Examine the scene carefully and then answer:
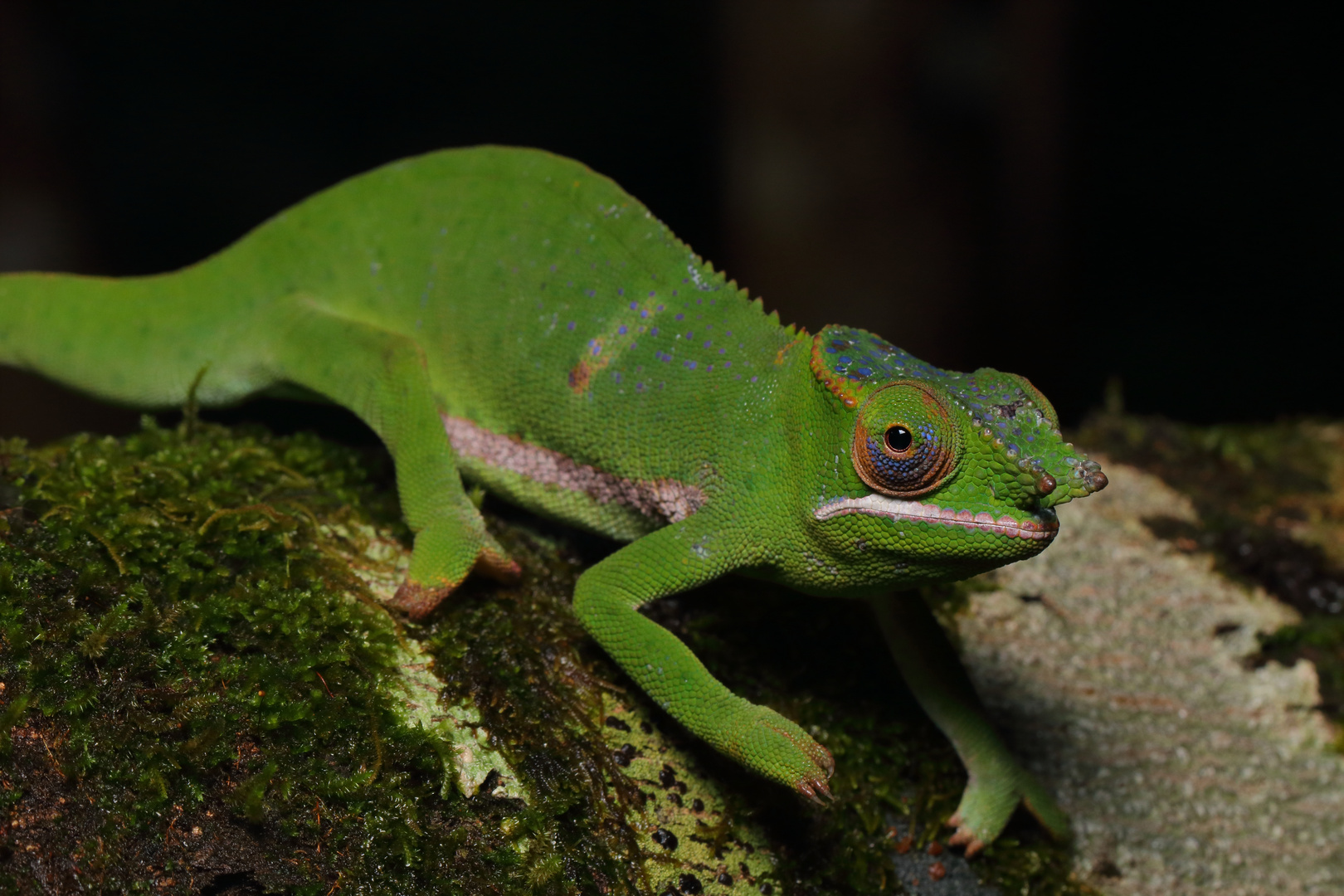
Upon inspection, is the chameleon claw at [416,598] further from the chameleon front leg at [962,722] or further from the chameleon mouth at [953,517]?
the chameleon front leg at [962,722]

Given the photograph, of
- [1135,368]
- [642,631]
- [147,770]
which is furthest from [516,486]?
[1135,368]

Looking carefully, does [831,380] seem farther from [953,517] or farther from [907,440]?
[953,517]

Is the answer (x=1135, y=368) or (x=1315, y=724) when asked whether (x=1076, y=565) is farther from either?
(x=1135, y=368)

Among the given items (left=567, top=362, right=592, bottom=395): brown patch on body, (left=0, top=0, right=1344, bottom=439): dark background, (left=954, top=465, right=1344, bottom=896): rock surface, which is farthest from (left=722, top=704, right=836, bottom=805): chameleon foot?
(left=0, top=0, right=1344, bottom=439): dark background

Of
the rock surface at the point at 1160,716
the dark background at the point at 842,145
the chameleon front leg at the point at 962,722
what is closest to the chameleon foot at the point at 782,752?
the chameleon front leg at the point at 962,722

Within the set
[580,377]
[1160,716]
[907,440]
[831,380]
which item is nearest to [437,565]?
[580,377]

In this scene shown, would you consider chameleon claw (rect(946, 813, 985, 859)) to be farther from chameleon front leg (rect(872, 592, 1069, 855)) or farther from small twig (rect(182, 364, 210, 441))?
small twig (rect(182, 364, 210, 441))
